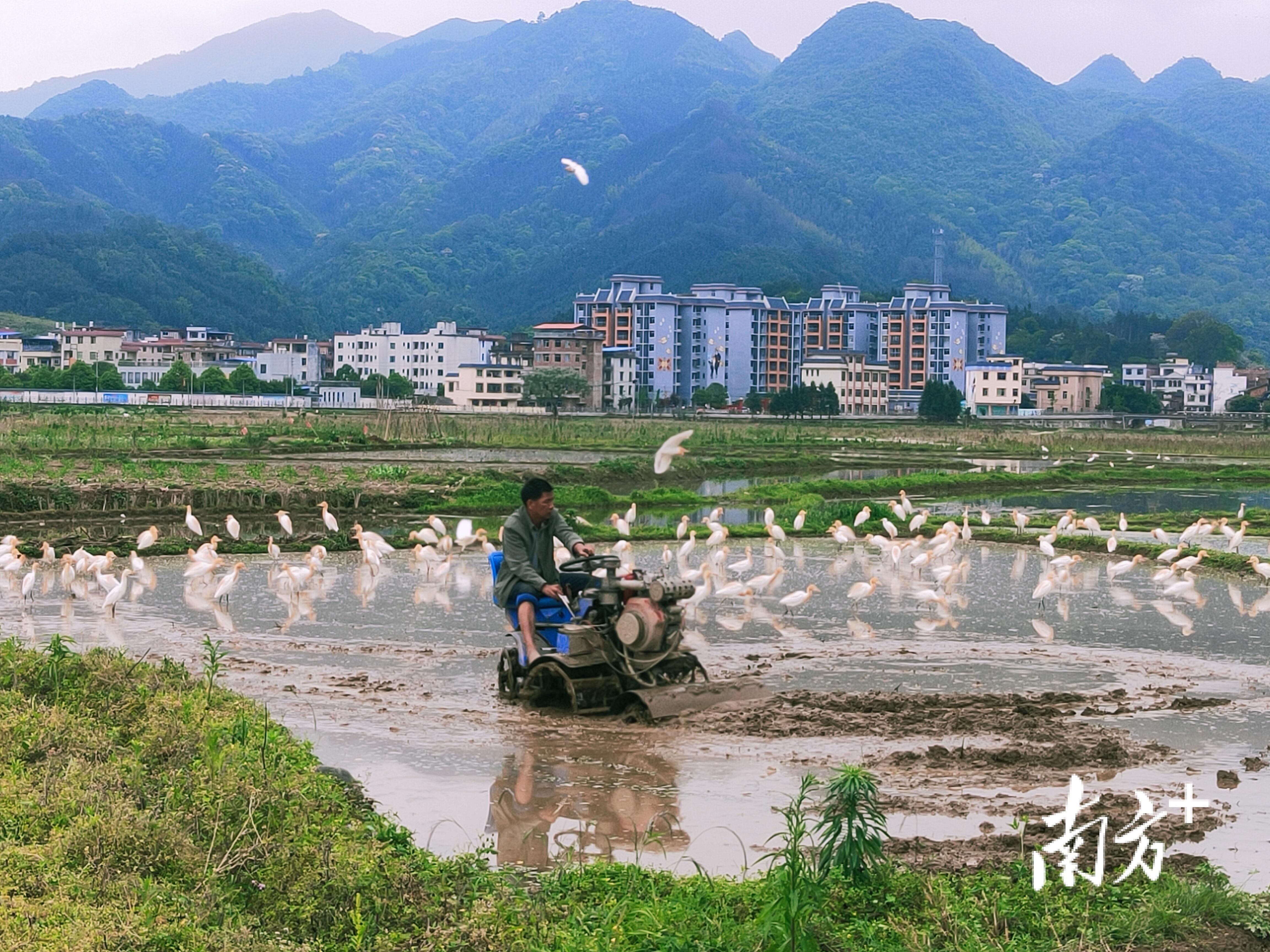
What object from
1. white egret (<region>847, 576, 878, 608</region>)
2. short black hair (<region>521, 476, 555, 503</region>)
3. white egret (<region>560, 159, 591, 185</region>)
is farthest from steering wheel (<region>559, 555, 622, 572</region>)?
white egret (<region>847, 576, 878, 608</region>)

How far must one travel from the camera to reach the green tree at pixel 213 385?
9919cm

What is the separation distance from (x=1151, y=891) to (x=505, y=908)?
2947 mm

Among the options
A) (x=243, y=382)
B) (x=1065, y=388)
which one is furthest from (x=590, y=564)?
(x=1065, y=388)

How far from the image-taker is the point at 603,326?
410 ft

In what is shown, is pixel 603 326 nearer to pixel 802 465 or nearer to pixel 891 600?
pixel 802 465

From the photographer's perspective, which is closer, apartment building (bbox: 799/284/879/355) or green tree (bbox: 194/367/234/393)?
green tree (bbox: 194/367/234/393)

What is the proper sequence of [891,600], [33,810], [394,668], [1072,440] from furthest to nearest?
1. [1072,440]
2. [891,600]
3. [394,668]
4. [33,810]

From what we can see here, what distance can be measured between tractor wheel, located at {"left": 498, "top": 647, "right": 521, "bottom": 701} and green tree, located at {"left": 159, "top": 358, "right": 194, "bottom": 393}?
89666 millimetres

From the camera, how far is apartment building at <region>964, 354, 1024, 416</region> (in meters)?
108

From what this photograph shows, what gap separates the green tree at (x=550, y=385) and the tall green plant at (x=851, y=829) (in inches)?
3659

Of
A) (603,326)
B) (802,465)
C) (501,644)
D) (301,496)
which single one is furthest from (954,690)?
(603,326)

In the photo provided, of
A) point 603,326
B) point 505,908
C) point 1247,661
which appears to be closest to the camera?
point 505,908

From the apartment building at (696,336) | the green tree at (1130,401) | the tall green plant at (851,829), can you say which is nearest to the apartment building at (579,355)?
the apartment building at (696,336)

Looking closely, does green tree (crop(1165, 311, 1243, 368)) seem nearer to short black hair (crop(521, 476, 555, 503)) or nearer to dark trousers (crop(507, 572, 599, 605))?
dark trousers (crop(507, 572, 599, 605))
